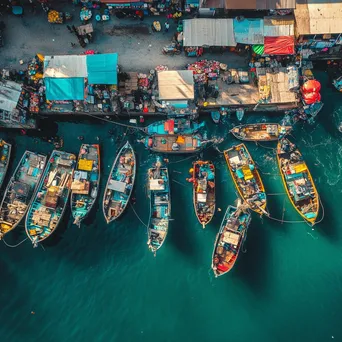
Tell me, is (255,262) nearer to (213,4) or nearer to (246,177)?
(246,177)

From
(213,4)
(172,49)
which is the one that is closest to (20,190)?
(172,49)

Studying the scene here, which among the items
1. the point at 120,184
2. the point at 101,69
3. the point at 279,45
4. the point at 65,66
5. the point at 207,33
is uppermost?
the point at 207,33

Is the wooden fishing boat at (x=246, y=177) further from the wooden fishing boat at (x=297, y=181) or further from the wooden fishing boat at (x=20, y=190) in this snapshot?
the wooden fishing boat at (x=20, y=190)

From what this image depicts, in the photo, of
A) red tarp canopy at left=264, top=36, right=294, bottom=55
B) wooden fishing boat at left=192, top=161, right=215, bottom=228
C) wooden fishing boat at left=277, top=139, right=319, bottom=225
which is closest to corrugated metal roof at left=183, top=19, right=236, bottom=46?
red tarp canopy at left=264, top=36, right=294, bottom=55

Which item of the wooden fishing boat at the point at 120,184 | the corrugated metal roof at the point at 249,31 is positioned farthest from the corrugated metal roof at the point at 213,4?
the wooden fishing boat at the point at 120,184

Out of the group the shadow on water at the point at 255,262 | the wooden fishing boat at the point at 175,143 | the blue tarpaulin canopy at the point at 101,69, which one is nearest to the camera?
the blue tarpaulin canopy at the point at 101,69

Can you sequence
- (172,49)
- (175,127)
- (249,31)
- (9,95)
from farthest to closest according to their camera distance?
1. (172,49)
2. (175,127)
3. (249,31)
4. (9,95)

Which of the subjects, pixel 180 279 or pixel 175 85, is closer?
pixel 175 85

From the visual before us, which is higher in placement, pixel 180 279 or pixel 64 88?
pixel 64 88
